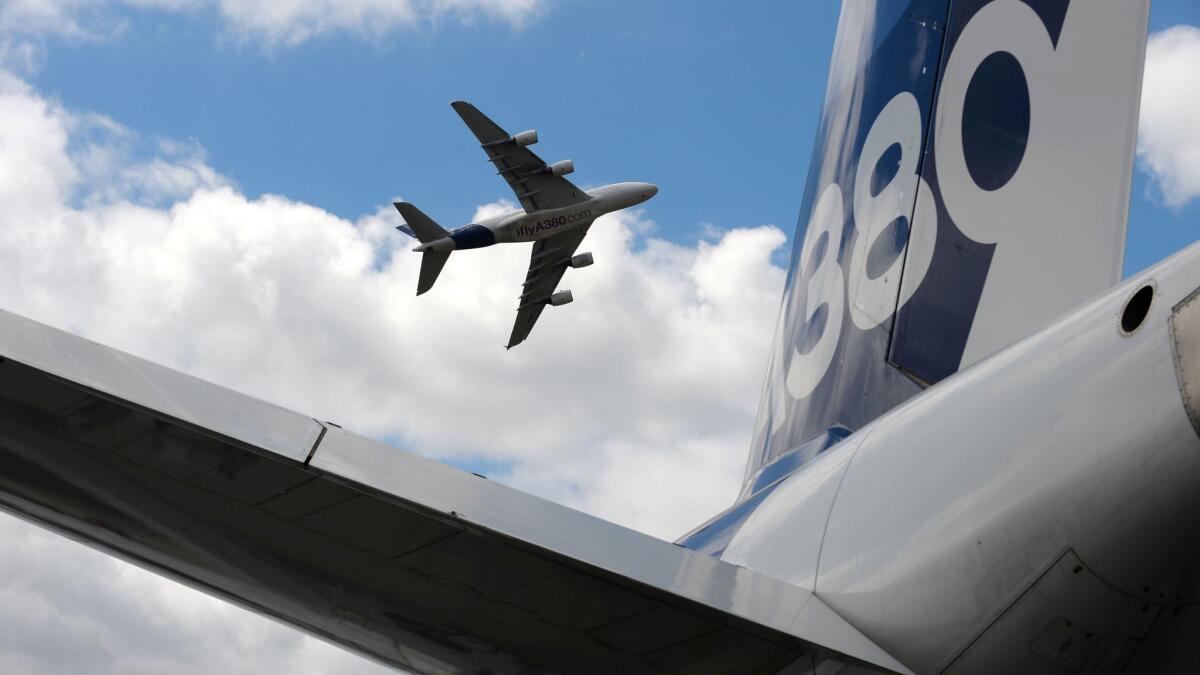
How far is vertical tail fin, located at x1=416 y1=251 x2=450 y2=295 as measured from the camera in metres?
46.7

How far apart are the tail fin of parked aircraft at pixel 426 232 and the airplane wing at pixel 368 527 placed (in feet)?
140

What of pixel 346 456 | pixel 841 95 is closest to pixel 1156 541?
pixel 346 456

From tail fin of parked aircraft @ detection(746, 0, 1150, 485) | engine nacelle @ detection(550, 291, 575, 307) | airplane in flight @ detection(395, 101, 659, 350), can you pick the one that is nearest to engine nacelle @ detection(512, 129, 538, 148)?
airplane in flight @ detection(395, 101, 659, 350)

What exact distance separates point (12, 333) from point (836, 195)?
570cm

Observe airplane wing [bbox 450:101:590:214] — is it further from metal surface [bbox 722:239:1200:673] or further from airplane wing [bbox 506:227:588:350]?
metal surface [bbox 722:239:1200:673]

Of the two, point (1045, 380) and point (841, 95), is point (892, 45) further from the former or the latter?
point (1045, 380)

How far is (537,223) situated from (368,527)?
41467 millimetres

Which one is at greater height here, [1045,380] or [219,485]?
[1045,380]

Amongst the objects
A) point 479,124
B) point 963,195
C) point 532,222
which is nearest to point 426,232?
point 532,222

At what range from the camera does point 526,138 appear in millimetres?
41312

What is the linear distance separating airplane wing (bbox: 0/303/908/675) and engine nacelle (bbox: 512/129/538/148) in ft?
123

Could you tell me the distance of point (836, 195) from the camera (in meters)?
8.15

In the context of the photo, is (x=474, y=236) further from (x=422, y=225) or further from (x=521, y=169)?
(x=521, y=169)

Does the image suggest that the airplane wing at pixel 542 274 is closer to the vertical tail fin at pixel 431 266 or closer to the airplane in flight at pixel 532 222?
the airplane in flight at pixel 532 222
